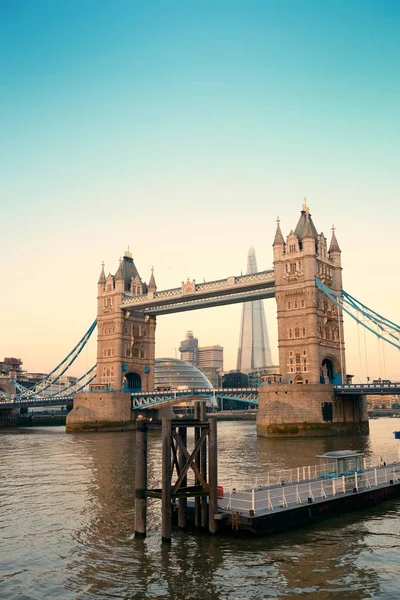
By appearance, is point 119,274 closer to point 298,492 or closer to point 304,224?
point 304,224

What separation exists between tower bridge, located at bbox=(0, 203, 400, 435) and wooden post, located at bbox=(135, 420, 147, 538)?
51.5 m

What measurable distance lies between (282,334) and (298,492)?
187 ft

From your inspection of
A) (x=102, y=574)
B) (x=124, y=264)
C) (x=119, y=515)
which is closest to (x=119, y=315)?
(x=124, y=264)

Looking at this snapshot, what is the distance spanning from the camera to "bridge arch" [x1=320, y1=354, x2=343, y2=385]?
8375 centimetres

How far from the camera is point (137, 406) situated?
100812 millimetres

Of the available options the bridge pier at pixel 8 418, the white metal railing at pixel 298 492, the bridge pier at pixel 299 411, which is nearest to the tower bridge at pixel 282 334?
the bridge pier at pixel 299 411

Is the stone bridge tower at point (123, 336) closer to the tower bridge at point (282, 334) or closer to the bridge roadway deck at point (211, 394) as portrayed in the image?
the tower bridge at point (282, 334)

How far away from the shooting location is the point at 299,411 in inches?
2891

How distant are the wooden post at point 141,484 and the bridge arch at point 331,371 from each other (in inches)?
2442

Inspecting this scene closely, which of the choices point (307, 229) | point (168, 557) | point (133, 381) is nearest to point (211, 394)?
point (133, 381)

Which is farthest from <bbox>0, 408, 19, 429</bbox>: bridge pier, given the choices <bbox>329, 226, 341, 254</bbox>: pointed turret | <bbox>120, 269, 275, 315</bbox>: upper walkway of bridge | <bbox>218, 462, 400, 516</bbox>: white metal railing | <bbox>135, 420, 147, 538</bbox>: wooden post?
<bbox>135, 420, 147, 538</bbox>: wooden post

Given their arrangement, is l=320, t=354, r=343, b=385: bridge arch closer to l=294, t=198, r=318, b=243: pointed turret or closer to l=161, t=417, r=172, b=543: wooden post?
l=294, t=198, r=318, b=243: pointed turret

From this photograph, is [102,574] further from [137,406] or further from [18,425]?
[18,425]

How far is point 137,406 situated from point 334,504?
76579mm
